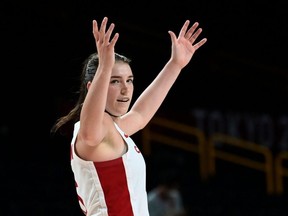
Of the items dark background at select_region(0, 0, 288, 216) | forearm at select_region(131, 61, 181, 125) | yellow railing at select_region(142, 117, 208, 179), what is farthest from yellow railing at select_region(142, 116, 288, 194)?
forearm at select_region(131, 61, 181, 125)

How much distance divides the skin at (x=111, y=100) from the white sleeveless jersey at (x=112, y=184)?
0.04 metres

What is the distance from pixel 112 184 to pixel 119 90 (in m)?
0.40

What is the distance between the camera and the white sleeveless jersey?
3.03 m

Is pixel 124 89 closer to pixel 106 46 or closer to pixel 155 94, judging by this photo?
pixel 106 46

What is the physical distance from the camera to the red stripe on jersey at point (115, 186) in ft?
9.93

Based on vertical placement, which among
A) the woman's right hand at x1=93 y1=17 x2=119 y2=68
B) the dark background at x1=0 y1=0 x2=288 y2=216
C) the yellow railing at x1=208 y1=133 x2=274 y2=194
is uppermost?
the woman's right hand at x1=93 y1=17 x2=119 y2=68

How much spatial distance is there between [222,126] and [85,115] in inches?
356

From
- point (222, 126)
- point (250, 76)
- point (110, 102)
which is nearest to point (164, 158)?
point (222, 126)

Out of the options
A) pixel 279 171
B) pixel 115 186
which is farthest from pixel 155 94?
pixel 279 171

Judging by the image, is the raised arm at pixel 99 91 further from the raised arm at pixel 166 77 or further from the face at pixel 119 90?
the raised arm at pixel 166 77

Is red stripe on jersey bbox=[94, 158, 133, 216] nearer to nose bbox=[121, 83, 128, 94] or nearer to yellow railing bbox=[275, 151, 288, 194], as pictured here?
nose bbox=[121, 83, 128, 94]

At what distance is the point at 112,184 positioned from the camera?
3045 millimetres

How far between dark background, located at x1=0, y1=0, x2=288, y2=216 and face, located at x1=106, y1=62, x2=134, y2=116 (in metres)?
6.50

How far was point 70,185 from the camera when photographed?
997 centimetres
